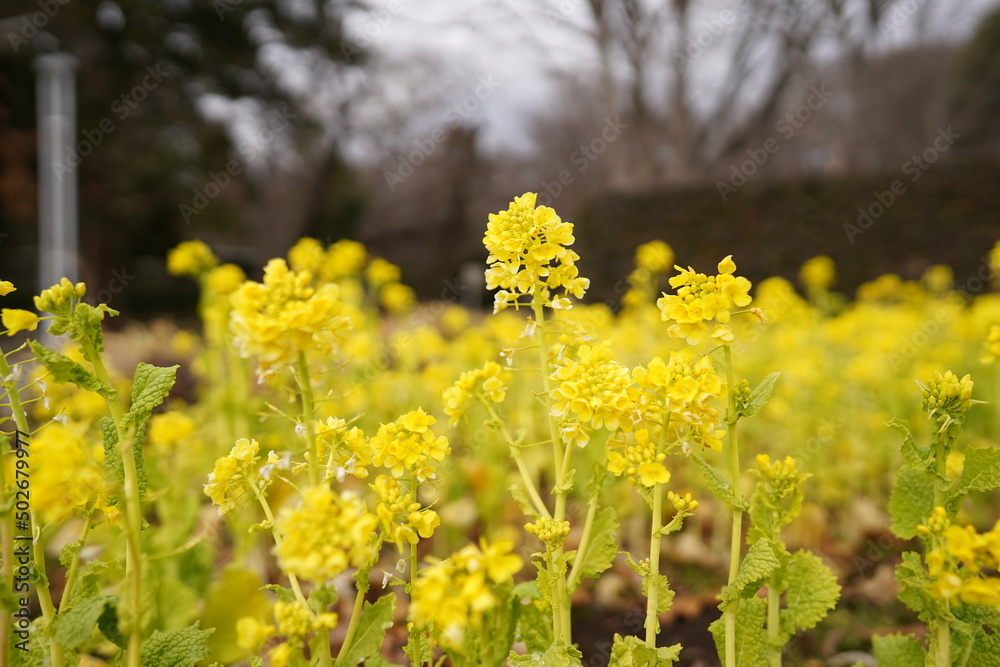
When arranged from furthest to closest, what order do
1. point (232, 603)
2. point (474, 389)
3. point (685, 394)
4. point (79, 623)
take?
1. point (232, 603)
2. point (474, 389)
3. point (685, 394)
4. point (79, 623)

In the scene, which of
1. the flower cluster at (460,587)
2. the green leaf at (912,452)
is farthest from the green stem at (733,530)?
the flower cluster at (460,587)

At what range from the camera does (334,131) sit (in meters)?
19.0

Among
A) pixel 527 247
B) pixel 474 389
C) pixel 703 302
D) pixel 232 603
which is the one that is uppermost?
pixel 527 247

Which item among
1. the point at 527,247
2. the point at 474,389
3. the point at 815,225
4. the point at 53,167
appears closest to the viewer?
the point at 527,247

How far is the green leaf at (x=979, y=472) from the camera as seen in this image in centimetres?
102

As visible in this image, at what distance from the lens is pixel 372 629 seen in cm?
102

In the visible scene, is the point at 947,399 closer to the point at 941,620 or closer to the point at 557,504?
the point at 941,620

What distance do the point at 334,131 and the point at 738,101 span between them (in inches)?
474

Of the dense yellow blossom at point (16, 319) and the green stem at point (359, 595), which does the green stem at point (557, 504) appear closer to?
the green stem at point (359, 595)

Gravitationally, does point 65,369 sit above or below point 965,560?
above

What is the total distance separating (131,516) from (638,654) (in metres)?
0.86

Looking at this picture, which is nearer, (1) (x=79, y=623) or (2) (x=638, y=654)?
(1) (x=79, y=623)

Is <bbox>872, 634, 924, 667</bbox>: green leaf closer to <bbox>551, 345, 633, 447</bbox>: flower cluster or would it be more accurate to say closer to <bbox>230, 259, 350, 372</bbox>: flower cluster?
<bbox>551, 345, 633, 447</bbox>: flower cluster

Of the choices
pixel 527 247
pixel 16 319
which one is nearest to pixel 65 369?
pixel 16 319
